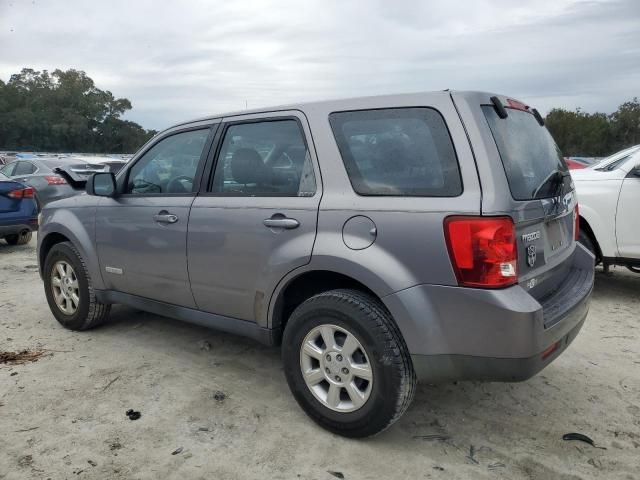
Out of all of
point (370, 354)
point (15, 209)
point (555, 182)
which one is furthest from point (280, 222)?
point (15, 209)

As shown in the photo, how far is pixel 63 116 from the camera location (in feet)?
241

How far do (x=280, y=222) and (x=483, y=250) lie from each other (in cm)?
114

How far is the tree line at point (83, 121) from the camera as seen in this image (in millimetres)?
51250

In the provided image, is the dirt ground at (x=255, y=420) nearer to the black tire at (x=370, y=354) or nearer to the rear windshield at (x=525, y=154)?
the black tire at (x=370, y=354)

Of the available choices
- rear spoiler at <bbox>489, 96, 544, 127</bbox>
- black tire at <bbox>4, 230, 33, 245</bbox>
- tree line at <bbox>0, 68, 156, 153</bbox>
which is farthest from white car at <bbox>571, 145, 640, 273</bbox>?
tree line at <bbox>0, 68, 156, 153</bbox>

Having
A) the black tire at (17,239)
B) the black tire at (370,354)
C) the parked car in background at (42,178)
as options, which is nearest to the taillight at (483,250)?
the black tire at (370,354)

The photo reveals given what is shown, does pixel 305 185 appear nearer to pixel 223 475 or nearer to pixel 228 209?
pixel 228 209

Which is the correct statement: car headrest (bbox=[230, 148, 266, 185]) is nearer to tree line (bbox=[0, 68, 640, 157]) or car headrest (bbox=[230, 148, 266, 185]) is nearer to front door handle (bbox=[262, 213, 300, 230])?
front door handle (bbox=[262, 213, 300, 230])

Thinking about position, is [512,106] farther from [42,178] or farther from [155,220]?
[42,178]

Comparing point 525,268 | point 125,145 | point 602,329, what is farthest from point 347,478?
point 125,145

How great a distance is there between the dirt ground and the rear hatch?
82 cm

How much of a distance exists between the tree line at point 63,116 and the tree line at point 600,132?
1914 inches

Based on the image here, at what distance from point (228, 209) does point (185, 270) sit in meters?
0.57

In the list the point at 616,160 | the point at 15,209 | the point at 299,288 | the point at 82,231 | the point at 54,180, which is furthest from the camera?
the point at 54,180
